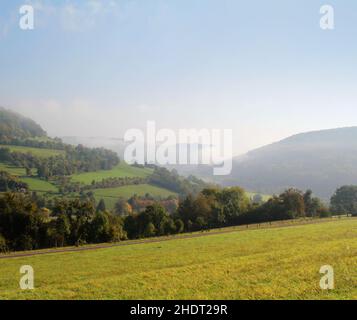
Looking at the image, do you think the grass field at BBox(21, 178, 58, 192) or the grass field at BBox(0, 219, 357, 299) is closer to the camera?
the grass field at BBox(0, 219, 357, 299)

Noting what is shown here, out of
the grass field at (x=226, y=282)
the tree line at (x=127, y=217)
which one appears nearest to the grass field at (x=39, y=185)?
the tree line at (x=127, y=217)

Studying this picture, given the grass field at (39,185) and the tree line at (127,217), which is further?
the grass field at (39,185)

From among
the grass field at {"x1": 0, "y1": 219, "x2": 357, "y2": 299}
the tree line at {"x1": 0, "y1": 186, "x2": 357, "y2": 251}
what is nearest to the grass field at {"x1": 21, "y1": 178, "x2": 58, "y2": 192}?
the tree line at {"x1": 0, "y1": 186, "x2": 357, "y2": 251}

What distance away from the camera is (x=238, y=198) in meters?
126

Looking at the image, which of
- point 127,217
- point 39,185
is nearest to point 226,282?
point 127,217

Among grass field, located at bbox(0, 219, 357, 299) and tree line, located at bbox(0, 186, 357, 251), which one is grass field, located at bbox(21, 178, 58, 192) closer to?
tree line, located at bbox(0, 186, 357, 251)

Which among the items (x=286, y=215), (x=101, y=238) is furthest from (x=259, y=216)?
(x=101, y=238)

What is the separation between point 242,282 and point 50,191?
6753 inches

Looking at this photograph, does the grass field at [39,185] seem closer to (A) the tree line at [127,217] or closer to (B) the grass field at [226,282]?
(A) the tree line at [127,217]

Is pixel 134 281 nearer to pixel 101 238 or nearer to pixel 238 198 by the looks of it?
pixel 101 238

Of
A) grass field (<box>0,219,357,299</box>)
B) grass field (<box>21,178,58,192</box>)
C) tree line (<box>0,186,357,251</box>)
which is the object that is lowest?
grass field (<box>0,219,357,299</box>)

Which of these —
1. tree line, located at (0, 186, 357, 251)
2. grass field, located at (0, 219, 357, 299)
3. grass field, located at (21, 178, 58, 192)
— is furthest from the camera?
grass field, located at (21, 178, 58, 192)

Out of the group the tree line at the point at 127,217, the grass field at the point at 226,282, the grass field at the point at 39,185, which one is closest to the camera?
the grass field at the point at 226,282
